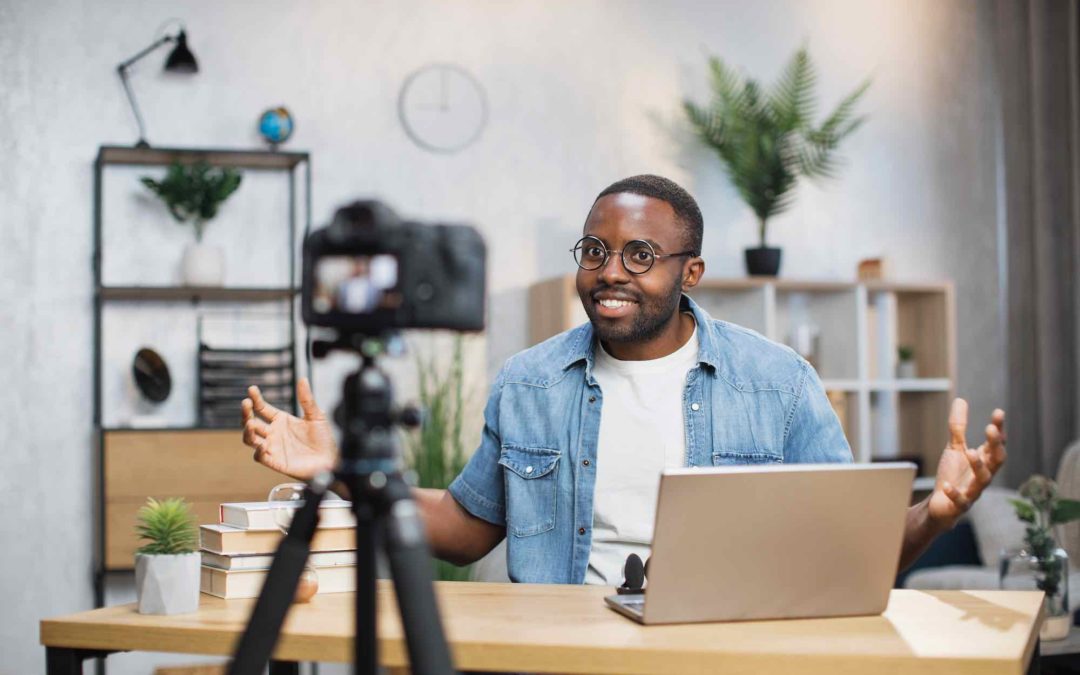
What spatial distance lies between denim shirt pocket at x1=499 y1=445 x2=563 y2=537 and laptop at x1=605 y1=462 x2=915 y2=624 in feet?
2.05

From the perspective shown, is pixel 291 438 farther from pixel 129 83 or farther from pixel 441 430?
pixel 129 83

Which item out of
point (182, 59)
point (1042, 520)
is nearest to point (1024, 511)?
point (1042, 520)

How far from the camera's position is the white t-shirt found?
6.81 feet

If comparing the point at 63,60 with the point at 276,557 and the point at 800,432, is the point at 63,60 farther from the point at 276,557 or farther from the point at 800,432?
the point at 276,557

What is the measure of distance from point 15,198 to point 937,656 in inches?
146

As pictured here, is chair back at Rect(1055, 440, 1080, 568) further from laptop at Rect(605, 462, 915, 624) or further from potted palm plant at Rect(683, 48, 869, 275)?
laptop at Rect(605, 462, 915, 624)

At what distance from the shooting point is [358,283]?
111 centimetres

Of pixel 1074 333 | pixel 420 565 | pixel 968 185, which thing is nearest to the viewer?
pixel 420 565

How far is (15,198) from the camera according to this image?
163 inches

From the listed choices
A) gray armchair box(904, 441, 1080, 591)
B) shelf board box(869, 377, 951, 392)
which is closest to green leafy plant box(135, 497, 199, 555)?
gray armchair box(904, 441, 1080, 591)

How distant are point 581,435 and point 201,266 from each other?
90.7 inches

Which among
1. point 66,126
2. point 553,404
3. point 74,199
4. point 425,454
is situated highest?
point 66,126

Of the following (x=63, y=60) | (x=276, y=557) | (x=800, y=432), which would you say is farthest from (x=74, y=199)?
(x=276, y=557)

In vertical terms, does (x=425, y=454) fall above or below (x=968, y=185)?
below
